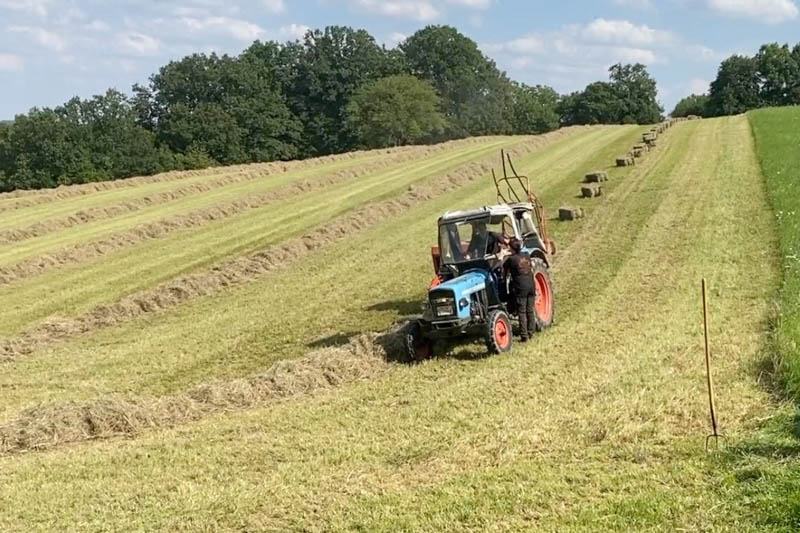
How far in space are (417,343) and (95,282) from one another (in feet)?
40.8

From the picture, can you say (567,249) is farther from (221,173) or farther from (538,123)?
(538,123)

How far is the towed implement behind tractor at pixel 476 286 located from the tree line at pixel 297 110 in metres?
63.1

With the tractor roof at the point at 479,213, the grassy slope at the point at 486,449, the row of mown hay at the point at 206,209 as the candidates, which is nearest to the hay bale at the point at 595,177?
the row of mown hay at the point at 206,209

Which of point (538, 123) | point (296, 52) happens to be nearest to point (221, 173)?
point (296, 52)

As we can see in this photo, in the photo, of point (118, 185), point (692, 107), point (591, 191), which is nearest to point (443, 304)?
point (591, 191)

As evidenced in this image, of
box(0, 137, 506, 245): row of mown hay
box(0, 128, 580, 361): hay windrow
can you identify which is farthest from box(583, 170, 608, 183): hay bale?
box(0, 137, 506, 245): row of mown hay

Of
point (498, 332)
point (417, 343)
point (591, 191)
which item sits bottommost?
point (417, 343)

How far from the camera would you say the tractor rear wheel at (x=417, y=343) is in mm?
12307

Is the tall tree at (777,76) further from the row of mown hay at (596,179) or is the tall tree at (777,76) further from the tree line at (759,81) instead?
the row of mown hay at (596,179)

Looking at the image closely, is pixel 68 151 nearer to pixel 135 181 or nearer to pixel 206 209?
pixel 135 181

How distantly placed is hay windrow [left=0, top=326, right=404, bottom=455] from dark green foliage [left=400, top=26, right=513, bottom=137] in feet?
302

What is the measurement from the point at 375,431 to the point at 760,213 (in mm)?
15203

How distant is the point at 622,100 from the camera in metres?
Answer: 113

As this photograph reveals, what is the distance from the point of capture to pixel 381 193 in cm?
3619
